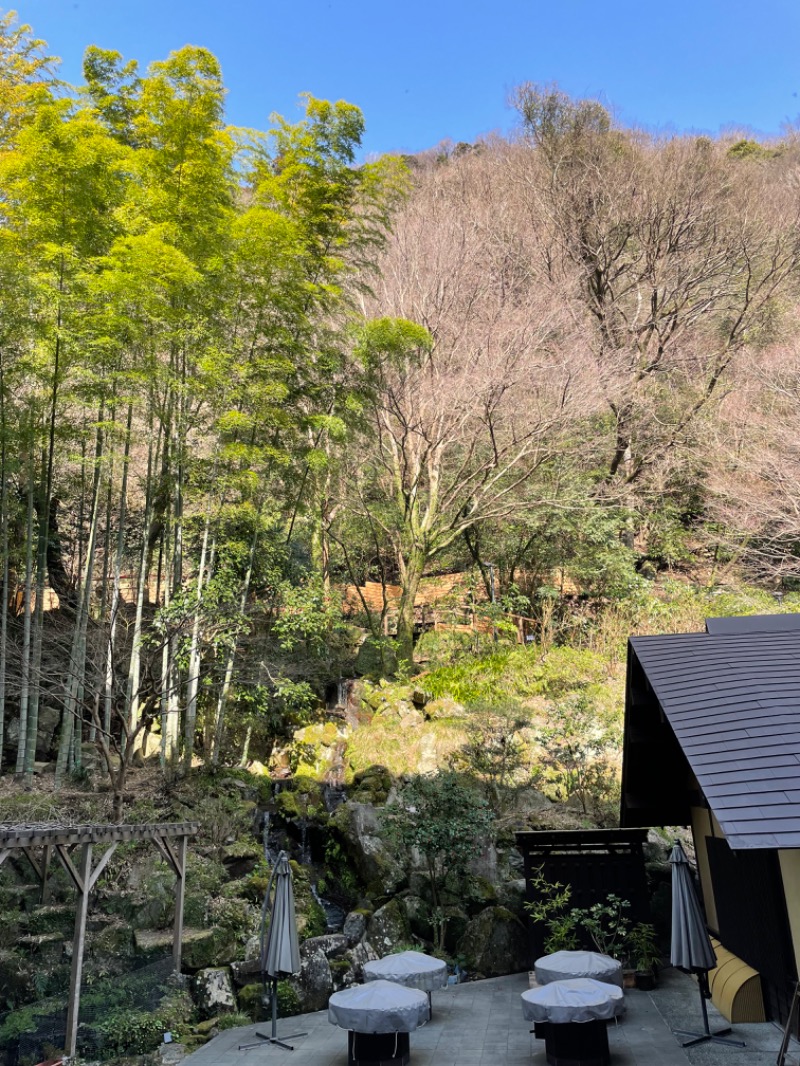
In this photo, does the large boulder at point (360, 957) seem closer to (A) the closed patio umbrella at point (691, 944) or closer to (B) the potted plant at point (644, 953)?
(B) the potted plant at point (644, 953)

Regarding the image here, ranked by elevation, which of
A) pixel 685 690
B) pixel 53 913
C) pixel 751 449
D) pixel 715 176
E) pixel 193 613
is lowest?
pixel 53 913

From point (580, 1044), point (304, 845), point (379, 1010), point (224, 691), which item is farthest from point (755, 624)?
point (224, 691)

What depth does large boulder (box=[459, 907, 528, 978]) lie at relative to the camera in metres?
7.85

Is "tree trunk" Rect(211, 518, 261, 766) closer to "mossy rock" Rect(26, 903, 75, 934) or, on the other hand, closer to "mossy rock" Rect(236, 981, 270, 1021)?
"mossy rock" Rect(26, 903, 75, 934)

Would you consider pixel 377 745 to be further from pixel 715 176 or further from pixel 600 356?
pixel 715 176

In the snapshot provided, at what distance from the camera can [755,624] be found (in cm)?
608

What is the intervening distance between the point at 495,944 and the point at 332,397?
7.90 m

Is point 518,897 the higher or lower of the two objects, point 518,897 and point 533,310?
the lower

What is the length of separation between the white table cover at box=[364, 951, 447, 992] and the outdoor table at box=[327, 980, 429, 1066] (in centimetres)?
41

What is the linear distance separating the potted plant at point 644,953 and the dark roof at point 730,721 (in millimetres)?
1681

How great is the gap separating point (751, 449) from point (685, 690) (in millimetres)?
11023

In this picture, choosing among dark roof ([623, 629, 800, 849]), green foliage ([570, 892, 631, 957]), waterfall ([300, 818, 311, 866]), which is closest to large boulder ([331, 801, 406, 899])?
waterfall ([300, 818, 311, 866])

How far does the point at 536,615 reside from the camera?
1482 cm

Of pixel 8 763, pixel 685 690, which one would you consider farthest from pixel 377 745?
pixel 685 690
